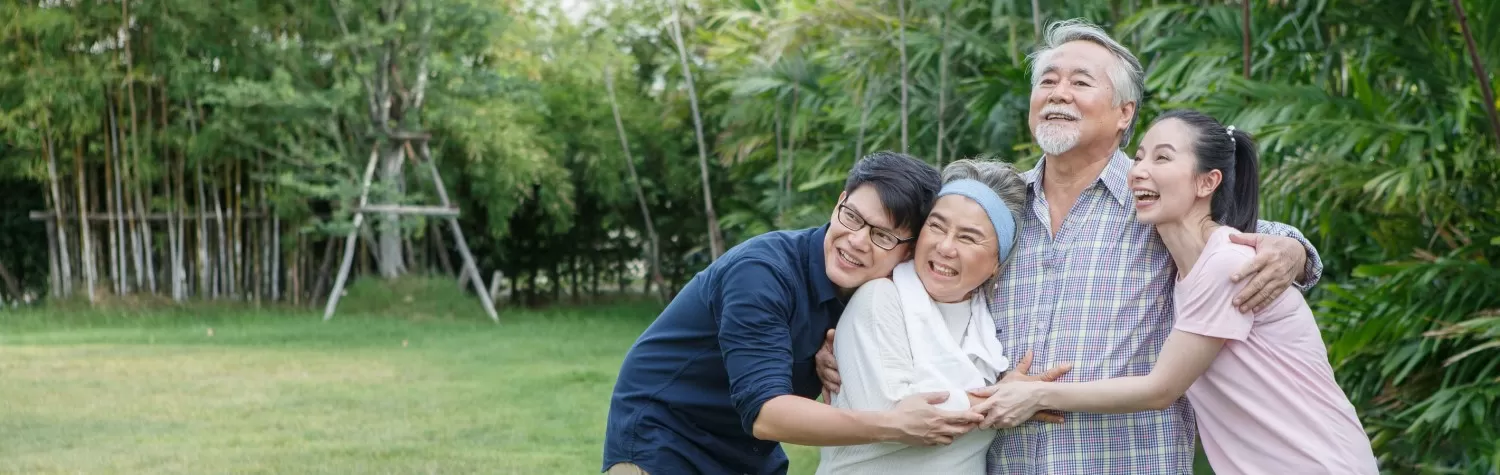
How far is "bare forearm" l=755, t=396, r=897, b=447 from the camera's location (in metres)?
1.98

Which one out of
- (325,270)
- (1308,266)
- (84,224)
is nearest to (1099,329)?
(1308,266)

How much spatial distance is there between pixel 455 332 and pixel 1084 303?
10.0 meters

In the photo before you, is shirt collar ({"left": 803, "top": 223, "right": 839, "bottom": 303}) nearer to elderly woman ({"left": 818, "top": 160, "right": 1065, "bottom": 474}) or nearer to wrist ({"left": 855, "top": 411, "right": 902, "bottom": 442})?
elderly woman ({"left": 818, "top": 160, "right": 1065, "bottom": 474})

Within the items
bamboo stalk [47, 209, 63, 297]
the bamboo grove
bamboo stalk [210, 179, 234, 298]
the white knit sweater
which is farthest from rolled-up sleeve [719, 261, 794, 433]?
bamboo stalk [47, 209, 63, 297]

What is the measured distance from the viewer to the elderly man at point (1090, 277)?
2117 millimetres

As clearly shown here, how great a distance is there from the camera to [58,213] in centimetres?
1334

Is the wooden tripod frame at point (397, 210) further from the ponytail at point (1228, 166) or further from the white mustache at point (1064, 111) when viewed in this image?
the ponytail at point (1228, 166)

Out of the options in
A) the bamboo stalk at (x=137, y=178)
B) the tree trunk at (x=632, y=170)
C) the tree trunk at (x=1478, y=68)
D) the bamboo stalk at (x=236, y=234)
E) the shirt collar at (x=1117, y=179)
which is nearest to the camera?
the shirt collar at (x=1117, y=179)

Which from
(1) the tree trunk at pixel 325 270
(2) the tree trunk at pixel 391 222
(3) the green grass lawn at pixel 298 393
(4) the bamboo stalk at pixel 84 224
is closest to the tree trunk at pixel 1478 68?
(3) the green grass lawn at pixel 298 393

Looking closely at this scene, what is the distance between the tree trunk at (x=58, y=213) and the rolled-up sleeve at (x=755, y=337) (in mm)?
12365

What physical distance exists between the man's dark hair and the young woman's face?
0.30 meters

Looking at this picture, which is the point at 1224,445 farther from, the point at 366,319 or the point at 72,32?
the point at 72,32

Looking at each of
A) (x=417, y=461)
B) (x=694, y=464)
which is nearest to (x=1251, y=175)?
(x=694, y=464)

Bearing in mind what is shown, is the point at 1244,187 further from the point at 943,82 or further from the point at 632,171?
the point at 632,171
